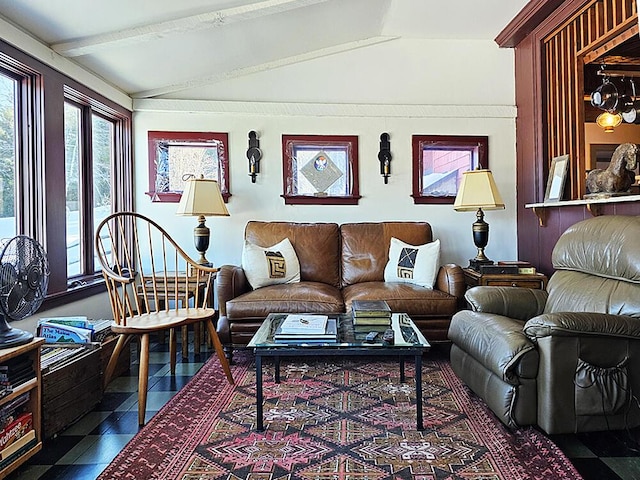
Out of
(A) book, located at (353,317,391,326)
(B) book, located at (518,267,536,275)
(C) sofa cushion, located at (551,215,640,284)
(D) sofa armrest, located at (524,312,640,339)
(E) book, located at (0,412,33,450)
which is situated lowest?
(E) book, located at (0,412,33,450)

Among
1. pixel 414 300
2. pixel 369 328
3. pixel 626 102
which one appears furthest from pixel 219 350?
pixel 626 102

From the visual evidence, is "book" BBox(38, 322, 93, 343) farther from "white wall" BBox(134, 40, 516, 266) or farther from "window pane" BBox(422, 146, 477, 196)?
"window pane" BBox(422, 146, 477, 196)

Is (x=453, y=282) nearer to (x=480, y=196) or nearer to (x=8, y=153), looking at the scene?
(x=480, y=196)

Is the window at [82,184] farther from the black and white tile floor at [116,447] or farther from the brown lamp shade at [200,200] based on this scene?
the black and white tile floor at [116,447]

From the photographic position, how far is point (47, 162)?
2.96m

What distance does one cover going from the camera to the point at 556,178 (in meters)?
3.55

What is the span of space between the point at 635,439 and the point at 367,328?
1.28 m

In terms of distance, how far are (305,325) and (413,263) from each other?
1584mm

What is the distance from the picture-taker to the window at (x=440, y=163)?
437 cm

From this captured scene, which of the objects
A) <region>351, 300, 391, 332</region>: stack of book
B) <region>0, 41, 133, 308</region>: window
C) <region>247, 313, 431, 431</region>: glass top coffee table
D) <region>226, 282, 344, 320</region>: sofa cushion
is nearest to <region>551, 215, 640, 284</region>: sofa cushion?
<region>247, 313, 431, 431</region>: glass top coffee table

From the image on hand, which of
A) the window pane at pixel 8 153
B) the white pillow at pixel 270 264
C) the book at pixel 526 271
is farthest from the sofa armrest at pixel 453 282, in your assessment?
the window pane at pixel 8 153

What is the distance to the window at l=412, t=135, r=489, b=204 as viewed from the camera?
14.3 feet

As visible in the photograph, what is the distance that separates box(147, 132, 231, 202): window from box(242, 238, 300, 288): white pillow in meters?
0.87

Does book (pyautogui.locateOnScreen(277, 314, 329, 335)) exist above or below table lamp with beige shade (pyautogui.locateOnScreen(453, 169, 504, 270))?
below
